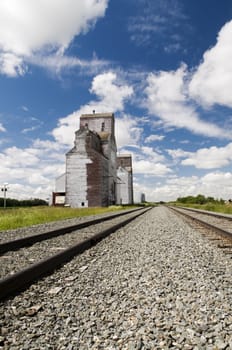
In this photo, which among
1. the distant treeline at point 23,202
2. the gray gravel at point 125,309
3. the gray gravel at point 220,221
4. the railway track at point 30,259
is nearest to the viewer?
the gray gravel at point 125,309

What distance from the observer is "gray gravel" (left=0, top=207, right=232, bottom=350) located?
2.20 meters

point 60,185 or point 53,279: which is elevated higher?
point 60,185

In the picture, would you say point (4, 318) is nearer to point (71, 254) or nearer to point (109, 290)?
point (109, 290)

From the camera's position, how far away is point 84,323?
2.53 m

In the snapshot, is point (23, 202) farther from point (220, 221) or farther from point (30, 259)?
point (30, 259)

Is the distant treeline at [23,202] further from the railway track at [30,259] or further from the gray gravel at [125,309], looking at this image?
the gray gravel at [125,309]

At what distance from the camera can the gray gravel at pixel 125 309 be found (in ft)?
7.22

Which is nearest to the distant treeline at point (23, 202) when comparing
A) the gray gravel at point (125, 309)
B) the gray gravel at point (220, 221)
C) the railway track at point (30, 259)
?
the gray gravel at point (220, 221)

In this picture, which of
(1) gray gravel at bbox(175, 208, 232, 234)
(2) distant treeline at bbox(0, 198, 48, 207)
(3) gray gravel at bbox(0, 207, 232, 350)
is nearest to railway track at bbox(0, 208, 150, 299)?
(3) gray gravel at bbox(0, 207, 232, 350)

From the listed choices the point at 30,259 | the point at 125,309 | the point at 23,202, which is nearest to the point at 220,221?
the point at 30,259

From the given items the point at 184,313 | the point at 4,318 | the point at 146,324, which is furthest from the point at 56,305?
the point at 184,313

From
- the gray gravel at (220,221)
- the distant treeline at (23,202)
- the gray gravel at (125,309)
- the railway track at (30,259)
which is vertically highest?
the distant treeline at (23,202)

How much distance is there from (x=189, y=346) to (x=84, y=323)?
2.96 ft

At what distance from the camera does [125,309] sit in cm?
281
